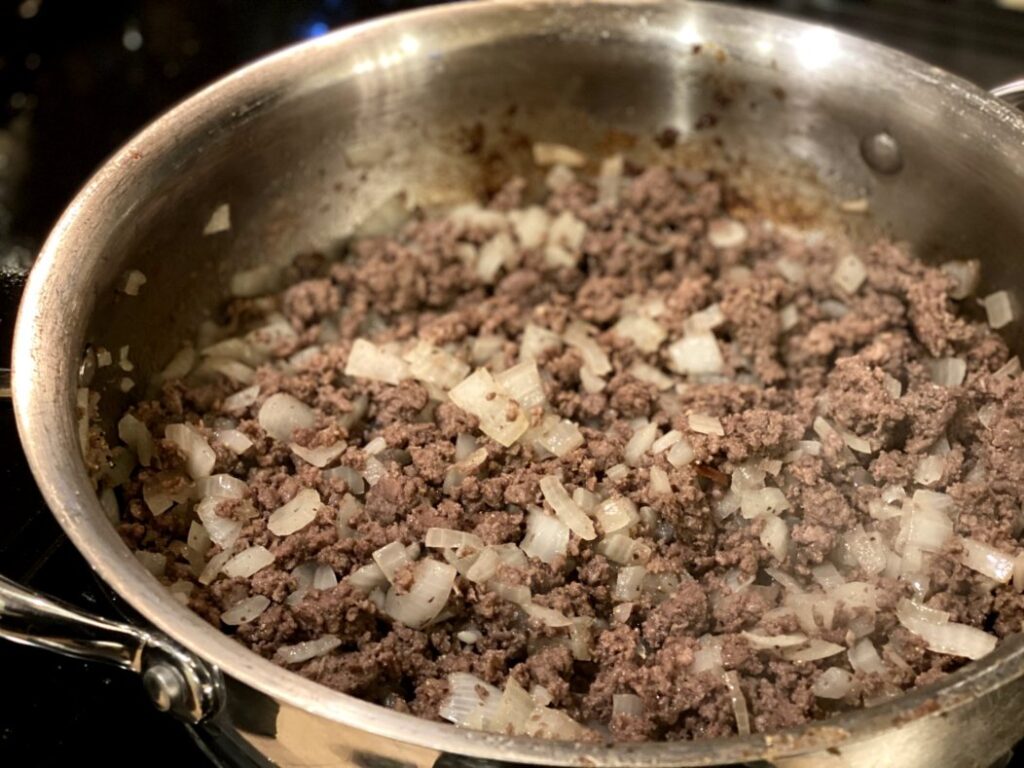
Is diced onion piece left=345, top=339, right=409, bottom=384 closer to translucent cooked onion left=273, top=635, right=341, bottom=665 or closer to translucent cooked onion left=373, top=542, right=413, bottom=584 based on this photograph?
translucent cooked onion left=373, top=542, right=413, bottom=584

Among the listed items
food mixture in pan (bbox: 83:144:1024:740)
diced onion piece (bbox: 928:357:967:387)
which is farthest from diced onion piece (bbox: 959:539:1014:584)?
diced onion piece (bbox: 928:357:967:387)

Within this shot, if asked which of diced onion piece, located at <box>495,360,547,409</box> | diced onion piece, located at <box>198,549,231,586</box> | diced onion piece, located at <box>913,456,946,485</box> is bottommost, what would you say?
diced onion piece, located at <box>198,549,231,586</box>

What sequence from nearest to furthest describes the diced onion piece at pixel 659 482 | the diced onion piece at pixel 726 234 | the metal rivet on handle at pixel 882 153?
the diced onion piece at pixel 659 482 < the metal rivet on handle at pixel 882 153 < the diced onion piece at pixel 726 234

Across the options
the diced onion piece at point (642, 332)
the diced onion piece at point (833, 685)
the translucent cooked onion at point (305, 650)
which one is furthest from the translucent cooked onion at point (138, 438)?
the diced onion piece at point (833, 685)

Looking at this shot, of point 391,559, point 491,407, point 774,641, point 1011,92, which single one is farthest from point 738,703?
point 1011,92

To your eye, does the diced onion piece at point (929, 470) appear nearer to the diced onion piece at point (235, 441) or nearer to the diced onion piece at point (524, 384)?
the diced onion piece at point (524, 384)

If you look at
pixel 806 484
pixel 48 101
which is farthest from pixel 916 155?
pixel 48 101
